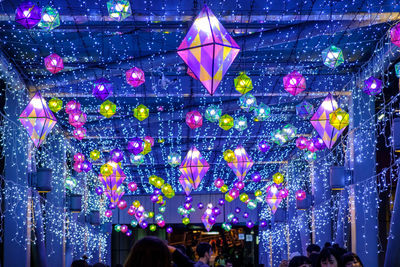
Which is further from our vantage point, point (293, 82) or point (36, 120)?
point (293, 82)

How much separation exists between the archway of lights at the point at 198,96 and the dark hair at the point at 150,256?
2.82 m

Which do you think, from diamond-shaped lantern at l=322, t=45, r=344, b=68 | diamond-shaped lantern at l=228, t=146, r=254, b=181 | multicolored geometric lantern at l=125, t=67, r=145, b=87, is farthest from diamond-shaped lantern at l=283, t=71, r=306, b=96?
diamond-shaped lantern at l=228, t=146, r=254, b=181

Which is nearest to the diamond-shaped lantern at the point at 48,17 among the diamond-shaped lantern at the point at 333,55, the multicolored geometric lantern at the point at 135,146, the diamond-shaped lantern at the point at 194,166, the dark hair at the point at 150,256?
the diamond-shaped lantern at the point at 333,55

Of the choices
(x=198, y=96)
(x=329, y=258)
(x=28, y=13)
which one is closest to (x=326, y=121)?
(x=329, y=258)

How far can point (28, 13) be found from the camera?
648 centimetres

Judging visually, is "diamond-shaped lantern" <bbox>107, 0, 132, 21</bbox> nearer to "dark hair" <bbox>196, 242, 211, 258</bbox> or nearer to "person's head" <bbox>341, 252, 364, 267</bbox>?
"dark hair" <bbox>196, 242, 211, 258</bbox>

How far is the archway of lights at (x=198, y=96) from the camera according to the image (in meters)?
8.51

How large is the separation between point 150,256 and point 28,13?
15.8 feet

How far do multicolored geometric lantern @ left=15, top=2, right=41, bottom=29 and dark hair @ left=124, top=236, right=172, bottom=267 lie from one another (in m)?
4.75

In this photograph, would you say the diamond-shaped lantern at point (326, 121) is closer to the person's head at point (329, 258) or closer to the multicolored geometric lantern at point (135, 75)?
the multicolored geometric lantern at point (135, 75)

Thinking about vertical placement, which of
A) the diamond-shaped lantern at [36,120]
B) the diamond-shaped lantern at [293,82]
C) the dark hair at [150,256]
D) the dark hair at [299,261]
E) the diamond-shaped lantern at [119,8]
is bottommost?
the dark hair at [299,261]

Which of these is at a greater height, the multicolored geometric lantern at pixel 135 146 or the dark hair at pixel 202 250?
the multicolored geometric lantern at pixel 135 146

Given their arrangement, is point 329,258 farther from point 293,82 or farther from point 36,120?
point 36,120

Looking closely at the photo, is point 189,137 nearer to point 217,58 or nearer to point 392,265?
point 392,265
